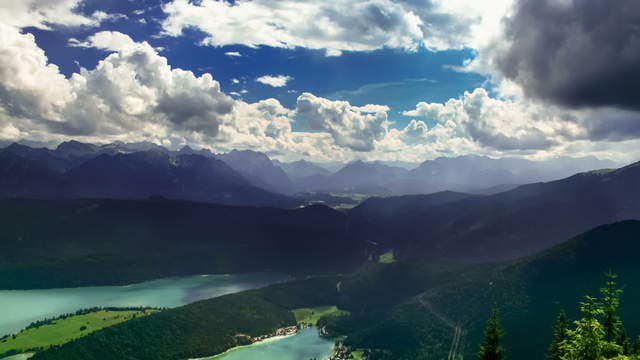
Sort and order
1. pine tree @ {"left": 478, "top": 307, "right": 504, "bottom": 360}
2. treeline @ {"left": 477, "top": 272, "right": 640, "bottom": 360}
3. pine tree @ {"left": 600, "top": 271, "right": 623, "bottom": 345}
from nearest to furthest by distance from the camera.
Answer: treeline @ {"left": 477, "top": 272, "right": 640, "bottom": 360}
pine tree @ {"left": 600, "top": 271, "right": 623, "bottom": 345}
pine tree @ {"left": 478, "top": 307, "right": 504, "bottom": 360}

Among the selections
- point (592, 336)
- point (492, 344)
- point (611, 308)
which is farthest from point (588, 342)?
point (492, 344)

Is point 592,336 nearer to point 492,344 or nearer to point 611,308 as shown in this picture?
point 611,308

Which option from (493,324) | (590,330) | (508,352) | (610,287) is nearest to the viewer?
(590,330)

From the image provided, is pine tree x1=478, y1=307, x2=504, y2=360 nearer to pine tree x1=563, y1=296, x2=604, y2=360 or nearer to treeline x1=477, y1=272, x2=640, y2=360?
treeline x1=477, y1=272, x2=640, y2=360

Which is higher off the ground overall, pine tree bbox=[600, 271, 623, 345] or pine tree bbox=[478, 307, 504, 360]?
pine tree bbox=[600, 271, 623, 345]

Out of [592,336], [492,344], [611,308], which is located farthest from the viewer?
[492,344]

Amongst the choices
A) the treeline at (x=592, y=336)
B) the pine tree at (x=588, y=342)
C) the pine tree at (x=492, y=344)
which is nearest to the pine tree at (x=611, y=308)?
the treeline at (x=592, y=336)

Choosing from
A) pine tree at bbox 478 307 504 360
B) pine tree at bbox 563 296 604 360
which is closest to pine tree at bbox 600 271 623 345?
pine tree at bbox 563 296 604 360

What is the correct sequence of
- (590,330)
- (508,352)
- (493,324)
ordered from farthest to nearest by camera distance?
(508,352) → (493,324) → (590,330)

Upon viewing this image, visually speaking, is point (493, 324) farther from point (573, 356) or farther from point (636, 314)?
point (636, 314)

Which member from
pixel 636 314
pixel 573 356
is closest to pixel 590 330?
pixel 573 356

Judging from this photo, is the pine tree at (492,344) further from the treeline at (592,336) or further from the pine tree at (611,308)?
the pine tree at (611,308)
